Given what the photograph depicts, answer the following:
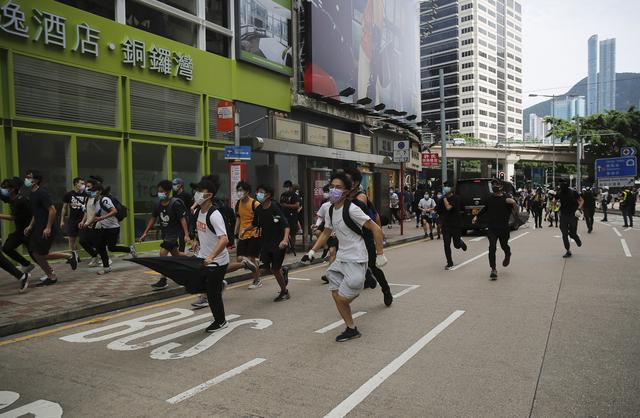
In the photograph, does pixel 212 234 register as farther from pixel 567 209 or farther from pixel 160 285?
pixel 567 209

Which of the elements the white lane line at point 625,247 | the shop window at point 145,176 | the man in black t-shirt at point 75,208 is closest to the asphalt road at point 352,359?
the man in black t-shirt at point 75,208

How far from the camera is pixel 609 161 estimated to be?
39.3 m

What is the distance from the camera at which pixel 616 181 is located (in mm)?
37281

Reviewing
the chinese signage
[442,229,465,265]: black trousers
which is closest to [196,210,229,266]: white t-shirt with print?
[442,229,465,265]: black trousers

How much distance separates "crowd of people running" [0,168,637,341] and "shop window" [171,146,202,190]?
364 centimetres

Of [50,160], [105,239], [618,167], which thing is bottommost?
[105,239]

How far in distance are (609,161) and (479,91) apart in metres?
81.4

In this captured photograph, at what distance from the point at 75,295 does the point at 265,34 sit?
12177mm

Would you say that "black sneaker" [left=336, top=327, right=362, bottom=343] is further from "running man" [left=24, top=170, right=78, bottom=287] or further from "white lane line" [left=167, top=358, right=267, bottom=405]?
"running man" [left=24, top=170, right=78, bottom=287]

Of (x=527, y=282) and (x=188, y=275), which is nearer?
(x=188, y=275)

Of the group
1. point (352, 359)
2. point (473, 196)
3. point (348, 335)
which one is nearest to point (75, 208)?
point (348, 335)

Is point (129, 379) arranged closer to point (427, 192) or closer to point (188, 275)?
point (188, 275)

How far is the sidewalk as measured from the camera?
20.5 ft

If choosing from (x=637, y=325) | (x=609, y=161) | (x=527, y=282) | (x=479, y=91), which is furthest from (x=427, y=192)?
(x=479, y=91)
